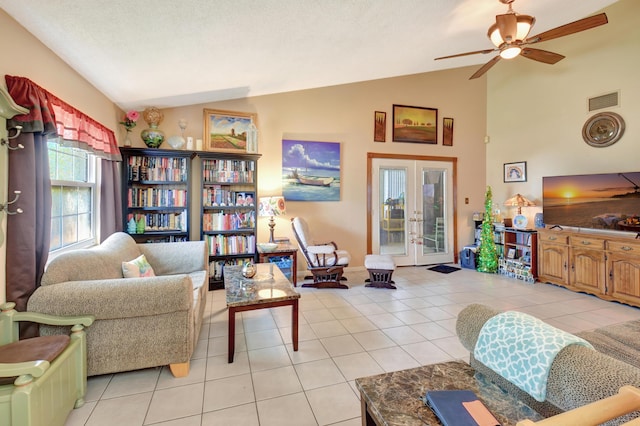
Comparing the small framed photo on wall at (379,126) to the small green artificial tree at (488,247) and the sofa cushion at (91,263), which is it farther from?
the sofa cushion at (91,263)

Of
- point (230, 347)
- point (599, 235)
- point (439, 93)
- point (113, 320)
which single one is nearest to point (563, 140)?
point (599, 235)

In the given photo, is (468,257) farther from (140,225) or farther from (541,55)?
(140,225)

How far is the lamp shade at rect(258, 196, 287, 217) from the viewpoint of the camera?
4148mm

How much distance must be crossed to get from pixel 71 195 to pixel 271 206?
7.12 ft

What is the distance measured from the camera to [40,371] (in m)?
1.32

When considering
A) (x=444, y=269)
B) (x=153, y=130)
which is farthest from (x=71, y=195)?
(x=444, y=269)

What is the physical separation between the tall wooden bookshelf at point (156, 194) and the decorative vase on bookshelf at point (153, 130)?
0.56 ft

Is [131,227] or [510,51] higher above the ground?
[510,51]

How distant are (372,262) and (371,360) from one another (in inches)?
78.1

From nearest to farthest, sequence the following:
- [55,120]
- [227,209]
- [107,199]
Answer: [55,120] < [107,199] < [227,209]

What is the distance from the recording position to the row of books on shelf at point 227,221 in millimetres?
4090

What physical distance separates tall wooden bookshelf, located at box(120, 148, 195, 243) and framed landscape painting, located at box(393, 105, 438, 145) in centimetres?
349

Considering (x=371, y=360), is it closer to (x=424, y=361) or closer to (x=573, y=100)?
(x=424, y=361)

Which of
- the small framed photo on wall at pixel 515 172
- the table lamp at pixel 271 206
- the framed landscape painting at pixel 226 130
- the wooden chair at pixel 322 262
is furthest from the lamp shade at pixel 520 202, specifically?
the framed landscape painting at pixel 226 130
